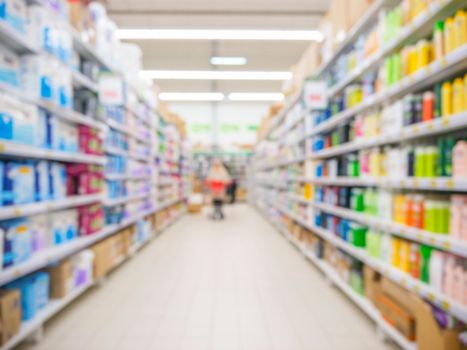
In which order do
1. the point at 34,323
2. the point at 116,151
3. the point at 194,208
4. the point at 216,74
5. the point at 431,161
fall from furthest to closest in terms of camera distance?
the point at 216,74 < the point at 194,208 < the point at 116,151 < the point at 34,323 < the point at 431,161

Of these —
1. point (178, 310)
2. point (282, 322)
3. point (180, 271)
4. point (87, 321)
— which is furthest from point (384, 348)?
point (180, 271)

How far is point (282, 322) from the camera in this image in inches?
113

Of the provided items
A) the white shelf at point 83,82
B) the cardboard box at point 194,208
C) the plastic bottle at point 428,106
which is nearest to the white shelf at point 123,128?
the white shelf at point 83,82

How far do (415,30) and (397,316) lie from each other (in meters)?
1.84

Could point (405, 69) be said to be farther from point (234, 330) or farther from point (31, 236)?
point (31, 236)

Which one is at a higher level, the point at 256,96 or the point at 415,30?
the point at 256,96

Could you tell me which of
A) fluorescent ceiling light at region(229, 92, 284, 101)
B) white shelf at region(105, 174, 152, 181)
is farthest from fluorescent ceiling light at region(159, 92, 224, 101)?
white shelf at region(105, 174, 152, 181)

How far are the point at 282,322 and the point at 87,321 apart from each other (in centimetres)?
154

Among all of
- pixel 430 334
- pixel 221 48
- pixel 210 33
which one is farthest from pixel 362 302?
pixel 221 48

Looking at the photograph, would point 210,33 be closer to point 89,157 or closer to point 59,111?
point 89,157

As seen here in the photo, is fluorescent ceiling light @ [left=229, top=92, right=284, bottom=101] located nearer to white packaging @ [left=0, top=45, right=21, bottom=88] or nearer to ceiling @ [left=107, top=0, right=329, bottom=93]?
ceiling @ [left=107, top=0, right=329, bottom=93]

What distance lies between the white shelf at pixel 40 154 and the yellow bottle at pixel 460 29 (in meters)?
2.61

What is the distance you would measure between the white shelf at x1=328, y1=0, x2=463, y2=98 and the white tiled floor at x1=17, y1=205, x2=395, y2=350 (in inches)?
82.3

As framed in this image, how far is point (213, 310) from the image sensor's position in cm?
311
